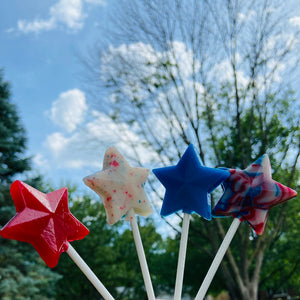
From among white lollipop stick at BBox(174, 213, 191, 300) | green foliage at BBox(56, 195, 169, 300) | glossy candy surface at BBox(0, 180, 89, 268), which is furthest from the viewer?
green foliage at BBox(56, 195, 169, 300)

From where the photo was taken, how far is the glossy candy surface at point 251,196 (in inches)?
88.8

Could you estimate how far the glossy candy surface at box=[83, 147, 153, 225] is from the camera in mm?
2256

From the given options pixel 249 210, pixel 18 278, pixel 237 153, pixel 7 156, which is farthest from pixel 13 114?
pixel 249 210

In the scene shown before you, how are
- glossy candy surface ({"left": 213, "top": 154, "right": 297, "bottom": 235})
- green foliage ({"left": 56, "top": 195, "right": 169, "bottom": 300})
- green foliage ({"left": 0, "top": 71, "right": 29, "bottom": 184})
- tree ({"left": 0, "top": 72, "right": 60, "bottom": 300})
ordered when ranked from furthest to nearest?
1. green foliage ({"left": 56, "top": 195, "right": 169, "bottom": 300})
2. green foliage ({"left": 0, "top": 71, "right": 29, "bottom": 184})
3. tree ({"left": 0, "top": 72, "right": 60, "bottom": 300})
4. glossy candy surface ({"left": 213, "top": 154, "right": 297, "bottom": 235})

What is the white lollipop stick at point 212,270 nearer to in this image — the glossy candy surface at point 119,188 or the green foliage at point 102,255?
the glossy candy surface at point 119,188

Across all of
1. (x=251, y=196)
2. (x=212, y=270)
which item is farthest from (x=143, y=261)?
(x=251, y=196)

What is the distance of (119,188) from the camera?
7.48ft

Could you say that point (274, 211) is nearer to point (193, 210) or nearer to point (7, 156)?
point (7, 156)

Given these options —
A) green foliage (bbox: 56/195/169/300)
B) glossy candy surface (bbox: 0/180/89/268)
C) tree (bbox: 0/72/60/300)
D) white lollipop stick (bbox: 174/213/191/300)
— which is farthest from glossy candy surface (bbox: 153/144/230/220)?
green foliage (bbox: 56/195/169/300)

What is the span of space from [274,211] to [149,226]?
20.7 ft

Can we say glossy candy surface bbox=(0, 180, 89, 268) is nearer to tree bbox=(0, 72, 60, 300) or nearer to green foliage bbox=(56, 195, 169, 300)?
tree bbox=(0, 72, 60, 300)

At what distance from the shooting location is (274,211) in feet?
31.9

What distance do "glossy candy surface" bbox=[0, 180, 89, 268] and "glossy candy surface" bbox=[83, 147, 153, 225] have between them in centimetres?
27

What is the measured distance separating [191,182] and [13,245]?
756 centimetres
